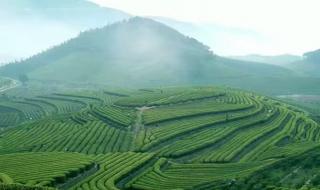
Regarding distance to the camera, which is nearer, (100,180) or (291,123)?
(100,180)

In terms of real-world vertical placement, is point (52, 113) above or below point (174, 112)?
below

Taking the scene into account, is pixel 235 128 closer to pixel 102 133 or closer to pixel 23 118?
pixel 102 133

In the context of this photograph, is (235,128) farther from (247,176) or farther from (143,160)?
(247,176)

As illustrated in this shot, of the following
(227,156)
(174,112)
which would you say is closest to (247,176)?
(227,156)

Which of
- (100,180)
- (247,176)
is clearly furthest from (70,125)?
(247,176)

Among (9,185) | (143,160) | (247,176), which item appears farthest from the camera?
(143,160)

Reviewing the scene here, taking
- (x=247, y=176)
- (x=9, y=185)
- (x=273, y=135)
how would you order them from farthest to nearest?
(x=273, y=135)
(x=247, y=176)
(x=9, y=185)
